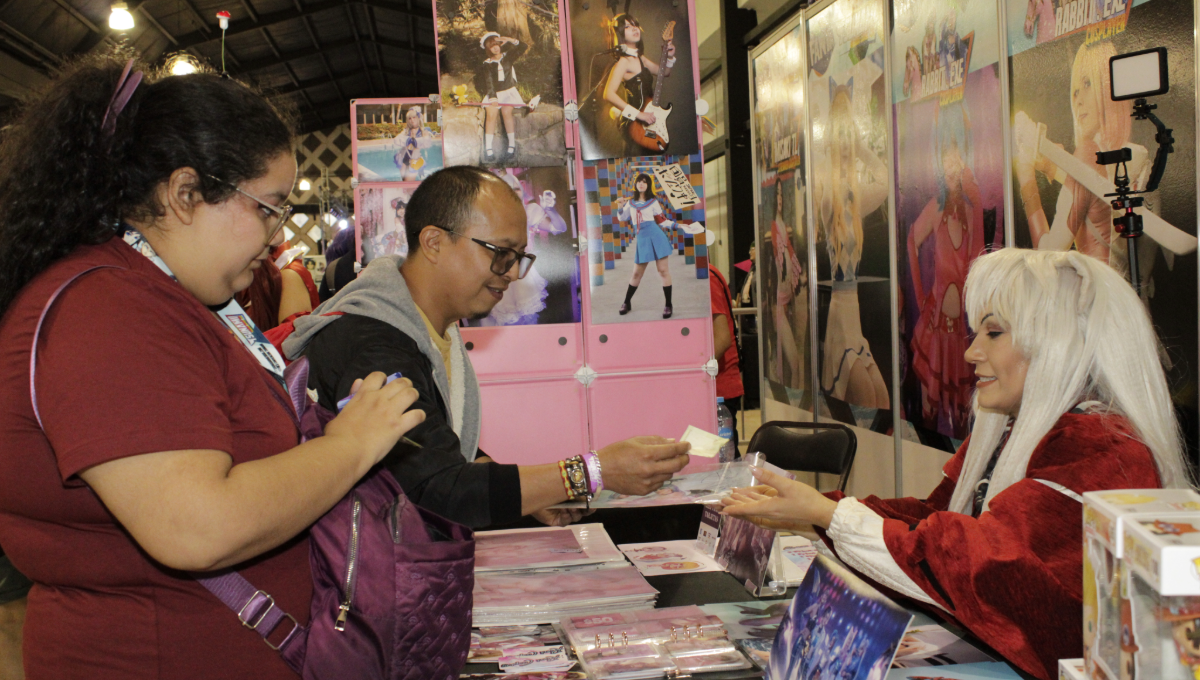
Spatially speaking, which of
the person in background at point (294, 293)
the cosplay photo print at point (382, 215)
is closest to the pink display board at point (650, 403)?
the person in background at point (294, 293)

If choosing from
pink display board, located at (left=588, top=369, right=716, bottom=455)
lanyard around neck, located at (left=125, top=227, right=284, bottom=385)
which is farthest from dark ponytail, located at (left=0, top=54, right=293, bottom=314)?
pink display board, located at (left=588, top=369, right=716, bottom=455)

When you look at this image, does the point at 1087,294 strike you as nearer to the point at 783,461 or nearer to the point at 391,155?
the point at 783,461

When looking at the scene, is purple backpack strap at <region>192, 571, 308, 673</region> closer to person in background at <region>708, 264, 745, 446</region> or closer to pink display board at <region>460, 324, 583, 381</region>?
pink display board at <region>460, 324, 583, 381</region>

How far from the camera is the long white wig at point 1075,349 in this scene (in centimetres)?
156

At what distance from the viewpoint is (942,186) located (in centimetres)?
424

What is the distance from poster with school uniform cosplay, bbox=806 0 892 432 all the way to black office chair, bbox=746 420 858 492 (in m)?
1.40

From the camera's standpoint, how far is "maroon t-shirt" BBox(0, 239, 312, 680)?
89 centimetres

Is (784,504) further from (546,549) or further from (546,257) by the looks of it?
(546,257)

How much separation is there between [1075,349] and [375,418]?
1.31 meters

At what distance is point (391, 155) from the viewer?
675cm

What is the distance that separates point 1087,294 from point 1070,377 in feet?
0.53

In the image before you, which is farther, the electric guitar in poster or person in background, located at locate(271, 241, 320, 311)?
person in background, located at locate(271, 241, 320, 311)

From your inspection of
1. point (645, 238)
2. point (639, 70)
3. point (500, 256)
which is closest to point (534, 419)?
point (645, 238)

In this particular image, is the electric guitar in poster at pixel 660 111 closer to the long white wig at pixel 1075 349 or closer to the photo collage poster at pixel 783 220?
the photo collage poster at pixel 783 220
